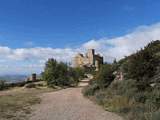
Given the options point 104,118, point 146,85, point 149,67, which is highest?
point 149,67

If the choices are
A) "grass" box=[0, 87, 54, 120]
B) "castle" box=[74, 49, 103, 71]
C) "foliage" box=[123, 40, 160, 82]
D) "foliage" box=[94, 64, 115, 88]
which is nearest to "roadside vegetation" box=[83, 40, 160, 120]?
"foliage" box=[123, 40, 160, 82]

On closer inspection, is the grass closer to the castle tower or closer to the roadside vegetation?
the roadside vegetation

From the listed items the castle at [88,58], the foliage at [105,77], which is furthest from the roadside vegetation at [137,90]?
the castle at [88,58]

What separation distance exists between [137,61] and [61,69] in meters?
33.6

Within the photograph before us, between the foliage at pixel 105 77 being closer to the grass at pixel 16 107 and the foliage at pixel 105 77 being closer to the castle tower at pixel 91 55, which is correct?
the grass at pixel 16 107

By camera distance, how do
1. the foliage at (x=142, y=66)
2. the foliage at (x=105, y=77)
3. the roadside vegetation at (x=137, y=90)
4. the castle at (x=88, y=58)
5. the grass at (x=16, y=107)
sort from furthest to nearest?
1. the castle at (x=88, y=58)
2. the foliage at (x=105, y=77)
3. the foliage at (x=142, y=66)
4. the roadside vegetation at (x=137, y=90)
5. the grass at (x=16, y=107)

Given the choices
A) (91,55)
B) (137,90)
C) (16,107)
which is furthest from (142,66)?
(91,55)

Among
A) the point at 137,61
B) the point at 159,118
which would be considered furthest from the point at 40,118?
the point at 137,61

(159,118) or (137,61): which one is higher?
(137,61)

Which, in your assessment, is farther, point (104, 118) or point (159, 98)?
point (159, 98)

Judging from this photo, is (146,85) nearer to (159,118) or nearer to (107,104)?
(107,104)

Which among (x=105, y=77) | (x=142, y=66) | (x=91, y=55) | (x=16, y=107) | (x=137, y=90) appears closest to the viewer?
(x=16, y=107)

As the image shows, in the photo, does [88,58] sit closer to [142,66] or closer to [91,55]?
[91,55]

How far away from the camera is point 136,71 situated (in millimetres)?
22859
